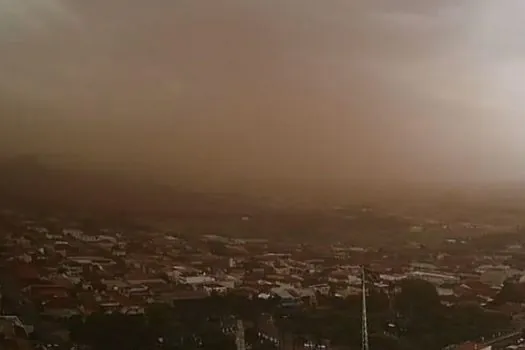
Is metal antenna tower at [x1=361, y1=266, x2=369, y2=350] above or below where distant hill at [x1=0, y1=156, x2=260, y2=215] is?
below

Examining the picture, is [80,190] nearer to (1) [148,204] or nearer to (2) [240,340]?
(1) [148,204]

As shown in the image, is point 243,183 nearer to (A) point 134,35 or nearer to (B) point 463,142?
(A) point 134,35

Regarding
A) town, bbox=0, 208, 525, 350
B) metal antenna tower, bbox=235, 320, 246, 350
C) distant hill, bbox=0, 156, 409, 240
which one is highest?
distant hill, bbox=0, 156, 409, 240

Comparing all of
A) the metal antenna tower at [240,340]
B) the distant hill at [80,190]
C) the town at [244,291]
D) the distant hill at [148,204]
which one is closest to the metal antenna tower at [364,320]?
the town at [244,291]

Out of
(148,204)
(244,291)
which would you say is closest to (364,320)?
(244,291)

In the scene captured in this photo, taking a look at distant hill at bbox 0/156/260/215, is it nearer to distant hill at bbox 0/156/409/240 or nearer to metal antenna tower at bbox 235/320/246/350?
distant hill at bbox 0/156/409/240

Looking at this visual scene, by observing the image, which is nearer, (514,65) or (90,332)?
(90,332)

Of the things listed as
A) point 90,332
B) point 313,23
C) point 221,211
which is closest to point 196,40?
point 313,23

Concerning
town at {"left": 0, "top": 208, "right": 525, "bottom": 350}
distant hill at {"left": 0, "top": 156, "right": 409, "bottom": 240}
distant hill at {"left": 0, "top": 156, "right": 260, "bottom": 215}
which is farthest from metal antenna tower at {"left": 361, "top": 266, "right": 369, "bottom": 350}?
distant hill at {"left": 0, "top": 156, "right": 260, "bottom": 215}
